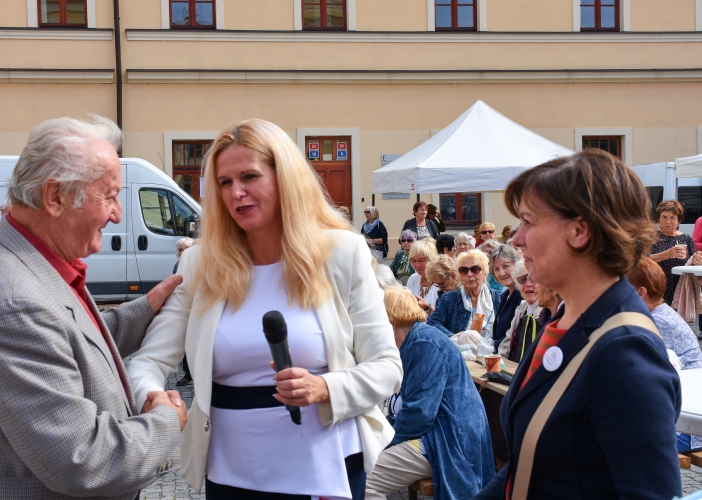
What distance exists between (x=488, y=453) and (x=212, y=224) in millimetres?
2269

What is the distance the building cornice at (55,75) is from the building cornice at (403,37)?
1.07 m

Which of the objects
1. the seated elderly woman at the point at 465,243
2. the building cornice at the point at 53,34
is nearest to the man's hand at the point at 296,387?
the seated elderly woman at the point at 465,243

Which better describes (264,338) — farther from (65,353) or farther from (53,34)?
(53,34)

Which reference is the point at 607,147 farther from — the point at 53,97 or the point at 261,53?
the point at 53,97

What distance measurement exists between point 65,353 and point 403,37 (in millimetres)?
17585

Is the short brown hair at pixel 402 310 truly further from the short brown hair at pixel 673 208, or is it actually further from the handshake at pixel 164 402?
the short brown hair at pixel 673 208

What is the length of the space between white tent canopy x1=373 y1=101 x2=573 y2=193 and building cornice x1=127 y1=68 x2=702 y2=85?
20.0 ft

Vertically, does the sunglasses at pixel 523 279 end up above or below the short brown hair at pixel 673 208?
below

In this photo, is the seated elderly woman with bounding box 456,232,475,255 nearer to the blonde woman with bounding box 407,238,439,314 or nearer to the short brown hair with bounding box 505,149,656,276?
the blonde woman with bounding box 407,238,439,314

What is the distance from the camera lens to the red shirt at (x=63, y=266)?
1.92m

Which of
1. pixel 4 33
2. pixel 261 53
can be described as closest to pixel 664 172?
pixel 261 53

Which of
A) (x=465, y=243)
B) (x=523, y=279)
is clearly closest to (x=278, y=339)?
(x=523, y=279)

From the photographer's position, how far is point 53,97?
57.3ft

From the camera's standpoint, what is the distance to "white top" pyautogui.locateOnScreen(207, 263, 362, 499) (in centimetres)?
220
